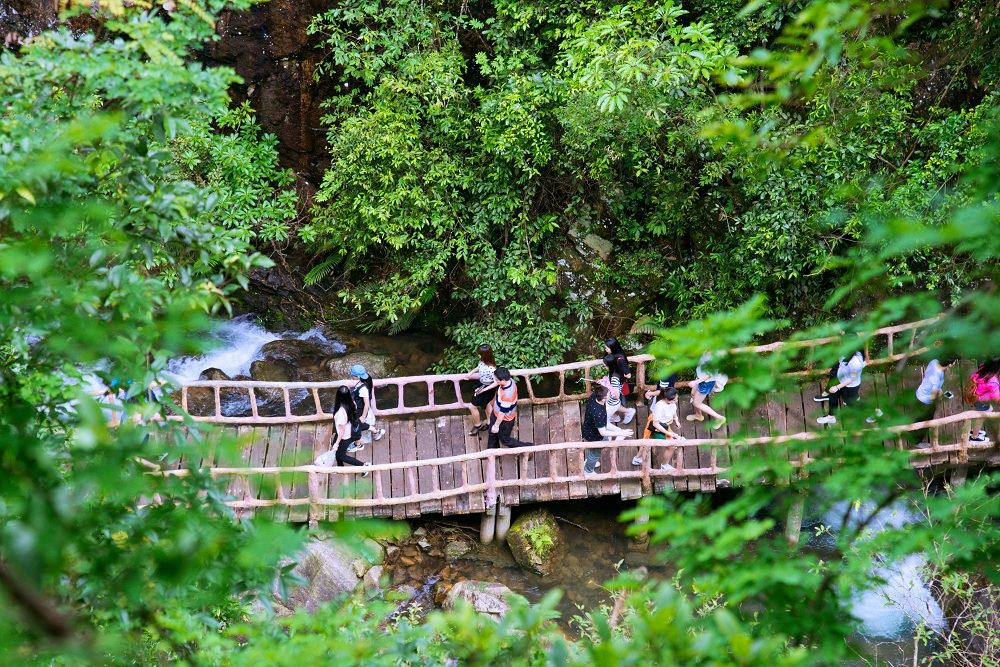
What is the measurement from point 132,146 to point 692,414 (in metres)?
7.68

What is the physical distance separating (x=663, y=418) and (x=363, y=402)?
12.1 ft

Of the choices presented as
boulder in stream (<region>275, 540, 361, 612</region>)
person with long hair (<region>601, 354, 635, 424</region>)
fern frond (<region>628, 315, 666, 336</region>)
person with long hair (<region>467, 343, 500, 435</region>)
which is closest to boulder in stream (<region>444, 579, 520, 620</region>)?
boulder in stream (<region>275, 540, 361, 612</region>)

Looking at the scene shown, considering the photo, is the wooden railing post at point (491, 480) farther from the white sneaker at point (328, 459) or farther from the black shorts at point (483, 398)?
the white sneaker at point (328, 459)

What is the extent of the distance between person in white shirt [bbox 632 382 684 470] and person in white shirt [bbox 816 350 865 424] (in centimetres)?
178

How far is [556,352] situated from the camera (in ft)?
36.7

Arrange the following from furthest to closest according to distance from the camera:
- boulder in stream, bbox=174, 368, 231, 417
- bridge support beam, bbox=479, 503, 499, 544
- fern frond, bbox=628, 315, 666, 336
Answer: boulder in stream, bbox=174, 368, 231, 417 < fern frond, bbox=628, 315, 666, 336 < bridge support beam, bbox=479, 503, 499, 544

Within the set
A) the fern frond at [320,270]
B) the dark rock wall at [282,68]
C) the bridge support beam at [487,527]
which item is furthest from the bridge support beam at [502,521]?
the dark rock wall at [282,68]

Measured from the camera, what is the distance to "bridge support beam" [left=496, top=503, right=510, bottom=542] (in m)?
9.83

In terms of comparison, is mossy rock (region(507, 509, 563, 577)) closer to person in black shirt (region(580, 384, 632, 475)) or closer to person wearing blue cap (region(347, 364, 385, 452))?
person in black shirt (region(580, 384, 632, 475))

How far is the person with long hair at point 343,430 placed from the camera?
8750 mm

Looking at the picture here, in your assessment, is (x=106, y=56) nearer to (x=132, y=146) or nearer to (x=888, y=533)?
(x=132, y=146)

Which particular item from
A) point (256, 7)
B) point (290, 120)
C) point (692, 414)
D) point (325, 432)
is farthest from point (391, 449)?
point (256, 7)

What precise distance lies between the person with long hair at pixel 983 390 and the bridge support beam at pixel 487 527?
587cm

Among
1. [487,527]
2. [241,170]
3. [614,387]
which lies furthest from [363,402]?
[241,170]
